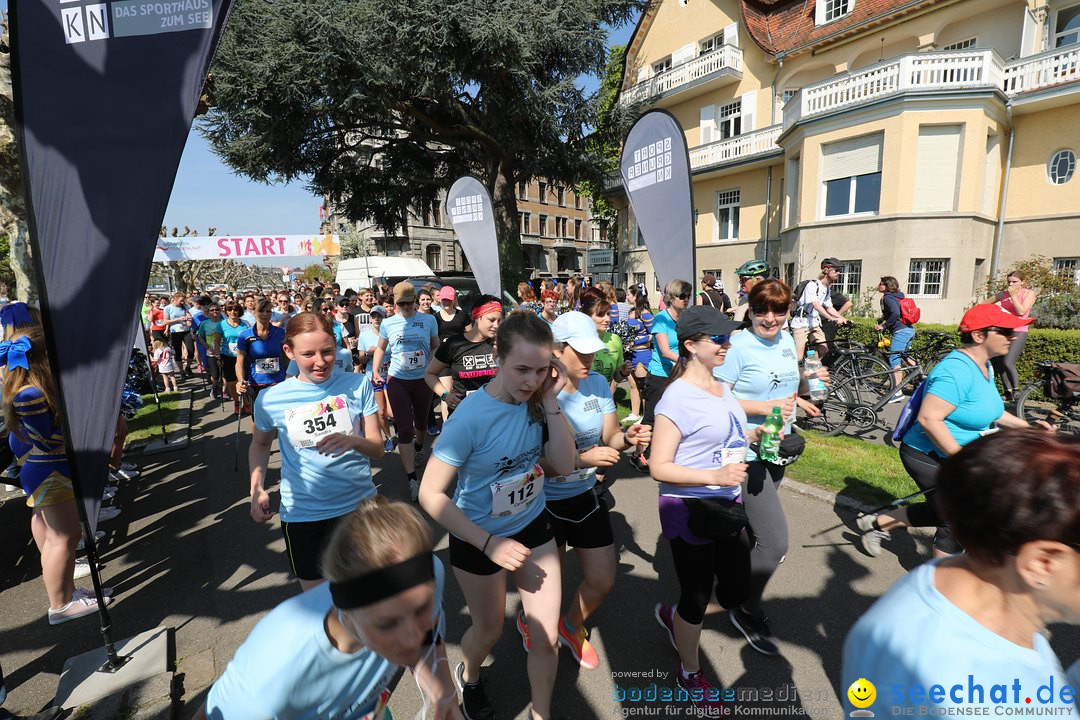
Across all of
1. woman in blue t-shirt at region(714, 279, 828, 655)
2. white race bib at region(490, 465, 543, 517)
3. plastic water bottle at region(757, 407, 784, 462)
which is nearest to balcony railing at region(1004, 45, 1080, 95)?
woman in blue t-shirt at region(714, 279, 828, 655)

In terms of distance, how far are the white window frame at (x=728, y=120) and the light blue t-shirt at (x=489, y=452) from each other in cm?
2418

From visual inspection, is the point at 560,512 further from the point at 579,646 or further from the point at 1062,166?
the point at 1062,166

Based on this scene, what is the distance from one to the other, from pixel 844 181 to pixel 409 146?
16.4 m

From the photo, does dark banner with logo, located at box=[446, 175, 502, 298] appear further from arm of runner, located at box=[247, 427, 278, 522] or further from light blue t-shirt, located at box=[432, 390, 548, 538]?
light blue t-shirt, located at box=[432, 390, 548, 538]

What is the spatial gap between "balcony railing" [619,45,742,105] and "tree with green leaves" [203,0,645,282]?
3.54 meters

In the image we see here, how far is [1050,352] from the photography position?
8414 millimetres

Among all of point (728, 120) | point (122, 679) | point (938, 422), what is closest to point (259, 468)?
point (122, 679)

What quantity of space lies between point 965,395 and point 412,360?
470 centimetres

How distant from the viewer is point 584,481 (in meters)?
2.72

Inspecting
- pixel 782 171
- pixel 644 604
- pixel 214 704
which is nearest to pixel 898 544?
pixel 644 604

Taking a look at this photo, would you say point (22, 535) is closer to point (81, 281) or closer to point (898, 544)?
point (81, 281)

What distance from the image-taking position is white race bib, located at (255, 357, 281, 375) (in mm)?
6184

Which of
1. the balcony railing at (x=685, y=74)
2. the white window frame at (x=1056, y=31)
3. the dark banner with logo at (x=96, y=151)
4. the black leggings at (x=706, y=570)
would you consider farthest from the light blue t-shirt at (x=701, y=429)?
the white window frame at (x=1056, y=31)

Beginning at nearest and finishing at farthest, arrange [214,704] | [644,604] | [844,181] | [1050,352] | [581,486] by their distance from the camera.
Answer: [214,704], [581,486], [644,604], [1050,352], [844,181]
